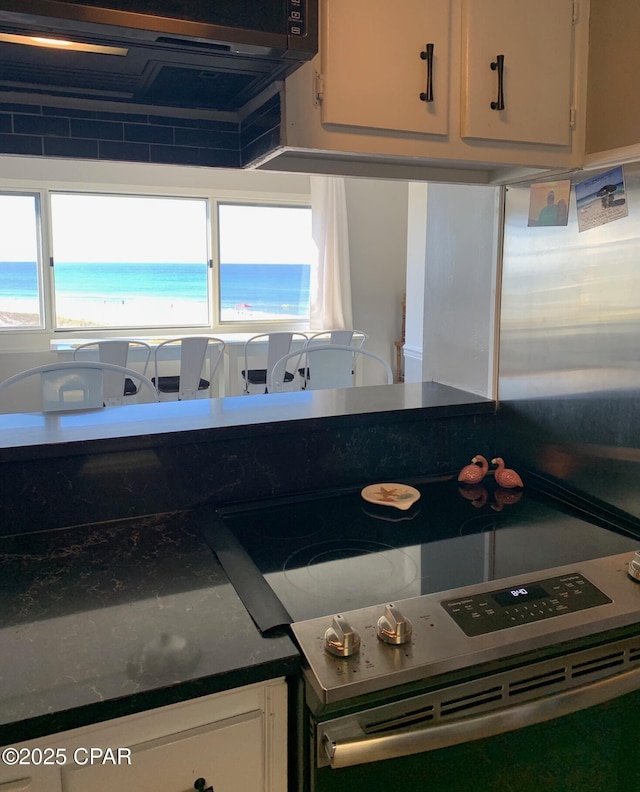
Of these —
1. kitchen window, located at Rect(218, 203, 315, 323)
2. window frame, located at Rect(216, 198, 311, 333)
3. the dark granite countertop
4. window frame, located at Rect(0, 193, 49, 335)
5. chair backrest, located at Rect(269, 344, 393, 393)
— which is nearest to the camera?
the dark granite countertop

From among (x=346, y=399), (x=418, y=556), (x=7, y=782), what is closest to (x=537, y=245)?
(x=346, y=399)

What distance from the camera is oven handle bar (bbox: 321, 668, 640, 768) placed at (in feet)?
2.82

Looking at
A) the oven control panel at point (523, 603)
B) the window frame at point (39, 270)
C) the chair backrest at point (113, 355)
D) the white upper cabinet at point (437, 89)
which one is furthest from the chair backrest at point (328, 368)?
the window frame at point (39, 270)

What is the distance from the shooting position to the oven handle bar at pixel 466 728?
860 mm

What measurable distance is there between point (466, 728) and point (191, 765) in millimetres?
374

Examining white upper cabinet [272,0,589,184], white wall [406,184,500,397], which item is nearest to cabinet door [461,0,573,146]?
white upper cabinet [272,0,589,184]

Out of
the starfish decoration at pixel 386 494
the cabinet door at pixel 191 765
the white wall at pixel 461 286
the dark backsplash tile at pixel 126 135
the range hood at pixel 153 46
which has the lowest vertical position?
the cabinet door at pixel 191 765

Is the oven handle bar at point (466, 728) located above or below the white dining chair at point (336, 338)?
below

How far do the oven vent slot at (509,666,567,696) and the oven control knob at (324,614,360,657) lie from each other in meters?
0.26

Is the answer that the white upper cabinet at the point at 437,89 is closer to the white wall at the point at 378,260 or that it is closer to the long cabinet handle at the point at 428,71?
the long cabinet handle at the point at 428,71

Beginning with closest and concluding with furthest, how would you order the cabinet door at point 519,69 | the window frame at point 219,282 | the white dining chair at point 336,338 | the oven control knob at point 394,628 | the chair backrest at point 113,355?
the oven control knob at point 394,628, the cabinet door at point 519,69, the chair backrest at point 113,355, the white dining chair at point 336,338, the window frame at point 219,282

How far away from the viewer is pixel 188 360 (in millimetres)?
4164

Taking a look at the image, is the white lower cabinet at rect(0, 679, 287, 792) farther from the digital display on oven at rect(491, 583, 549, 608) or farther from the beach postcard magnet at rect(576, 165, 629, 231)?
the beach postcard magnet at rect(576, 165, 629, 231)

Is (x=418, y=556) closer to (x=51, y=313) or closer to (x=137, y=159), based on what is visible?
(x=137, y=159)
